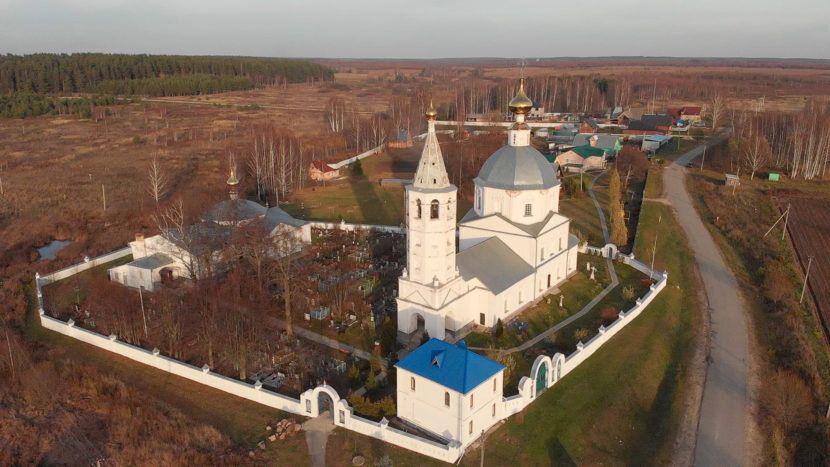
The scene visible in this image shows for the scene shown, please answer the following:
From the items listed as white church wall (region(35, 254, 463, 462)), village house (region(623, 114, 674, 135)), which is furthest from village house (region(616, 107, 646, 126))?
white church wall (region(35, 254, 463, 462))

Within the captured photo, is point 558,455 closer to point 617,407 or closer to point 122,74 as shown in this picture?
point 617,407

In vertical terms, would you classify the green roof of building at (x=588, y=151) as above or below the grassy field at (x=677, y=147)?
above

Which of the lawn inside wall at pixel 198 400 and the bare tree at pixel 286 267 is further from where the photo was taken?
the bare tree at pixel 286 267

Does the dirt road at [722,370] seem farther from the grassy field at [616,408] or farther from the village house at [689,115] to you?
the village house at [689,115]

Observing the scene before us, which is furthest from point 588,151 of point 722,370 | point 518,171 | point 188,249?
point 188,249

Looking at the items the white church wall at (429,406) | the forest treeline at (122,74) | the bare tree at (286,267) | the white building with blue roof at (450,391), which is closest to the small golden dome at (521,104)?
the bare tree at (286,267)
